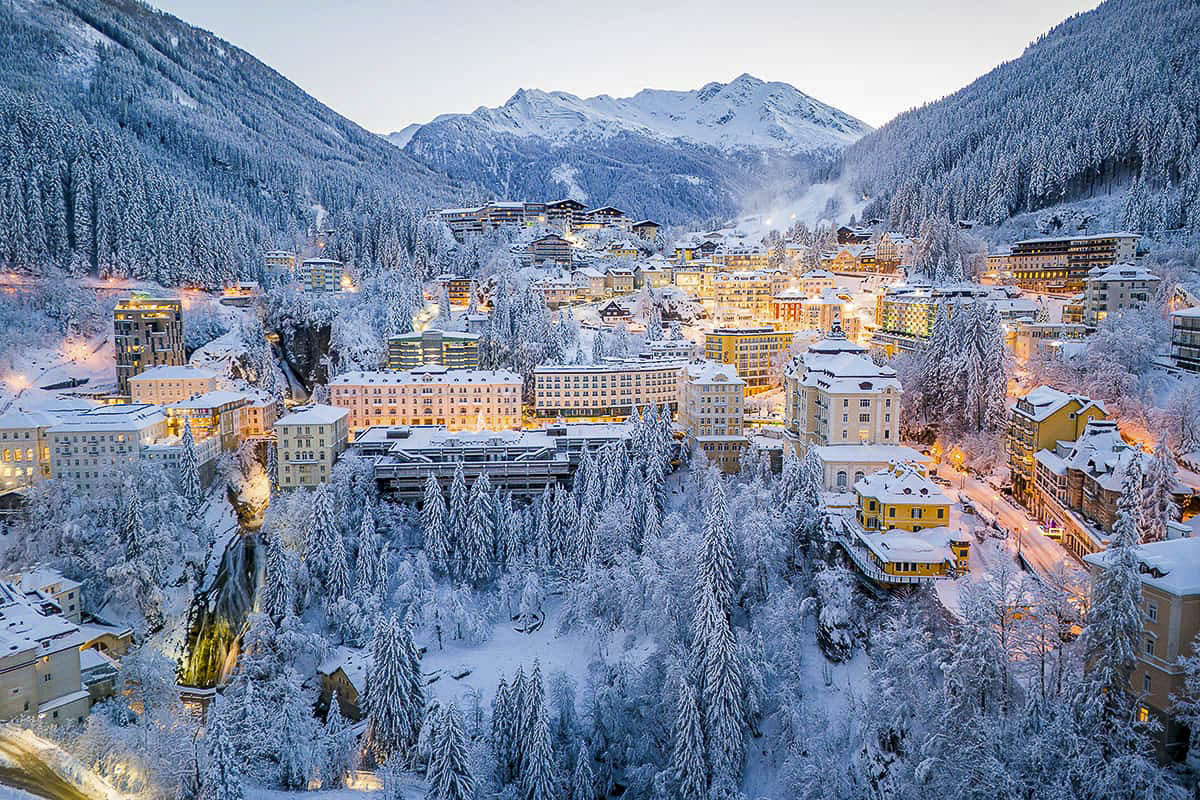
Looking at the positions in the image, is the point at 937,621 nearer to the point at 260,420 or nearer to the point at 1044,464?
the point at 1044,464

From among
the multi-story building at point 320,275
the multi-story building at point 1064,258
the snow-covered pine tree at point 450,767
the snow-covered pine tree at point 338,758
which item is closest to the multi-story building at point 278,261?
the multi-story building at point 320,275

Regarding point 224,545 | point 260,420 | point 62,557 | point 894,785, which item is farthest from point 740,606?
point 260,420

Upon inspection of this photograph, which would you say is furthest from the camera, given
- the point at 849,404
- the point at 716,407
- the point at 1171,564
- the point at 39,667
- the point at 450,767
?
the point at 716,407

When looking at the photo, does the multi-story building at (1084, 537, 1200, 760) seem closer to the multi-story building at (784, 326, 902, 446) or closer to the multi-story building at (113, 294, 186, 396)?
the multi-story building at (784, 326, 902, 446)

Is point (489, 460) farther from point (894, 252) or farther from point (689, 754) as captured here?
point (894, 252)

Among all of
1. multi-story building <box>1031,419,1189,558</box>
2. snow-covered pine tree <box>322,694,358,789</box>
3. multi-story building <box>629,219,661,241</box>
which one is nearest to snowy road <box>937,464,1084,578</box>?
multi-story building <box>1031,419,1189,558</box>

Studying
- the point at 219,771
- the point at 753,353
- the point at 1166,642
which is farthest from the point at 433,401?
the point at 1166,642

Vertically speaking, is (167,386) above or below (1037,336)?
below
